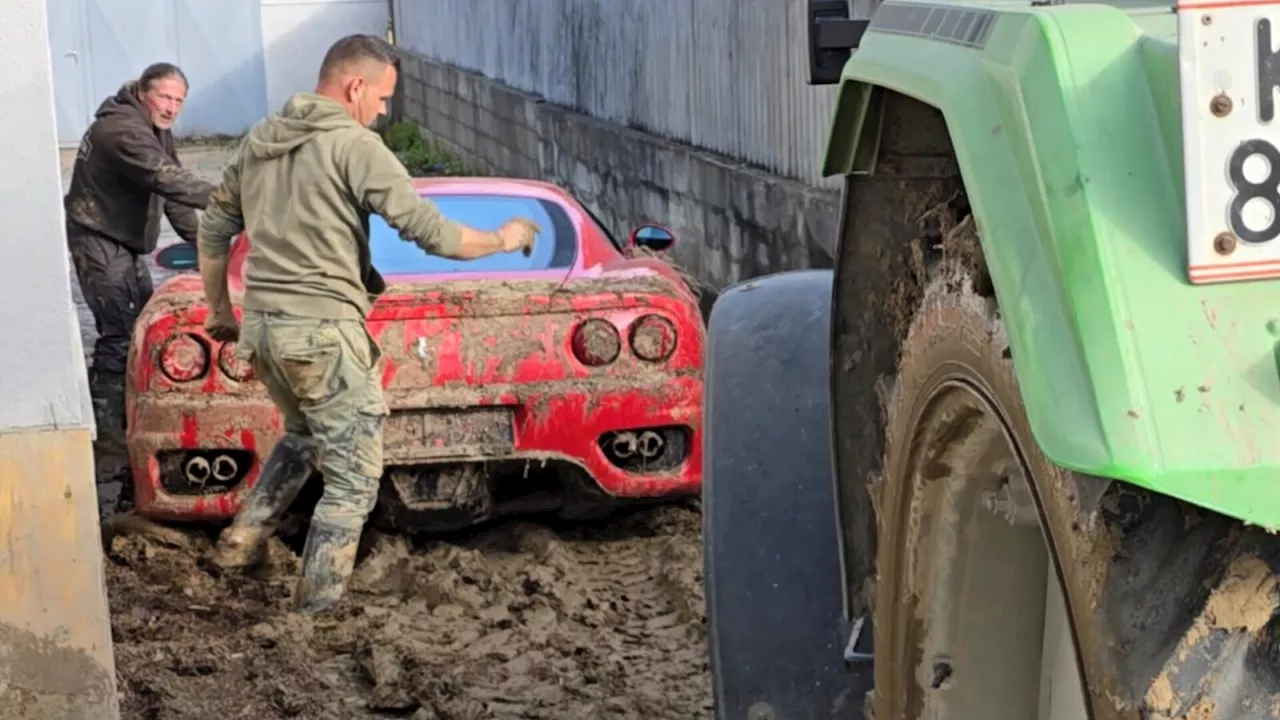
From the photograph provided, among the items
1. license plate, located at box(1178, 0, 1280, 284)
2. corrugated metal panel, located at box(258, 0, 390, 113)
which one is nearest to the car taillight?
license plate, located at box(1178, 0, 1280, 284)

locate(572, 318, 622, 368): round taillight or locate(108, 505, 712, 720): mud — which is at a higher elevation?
locate(572, 318, 622, 368): round taillight

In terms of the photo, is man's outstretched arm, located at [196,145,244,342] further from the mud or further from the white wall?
the white wall

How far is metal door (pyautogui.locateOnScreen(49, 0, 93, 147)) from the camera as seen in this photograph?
85.6 feet

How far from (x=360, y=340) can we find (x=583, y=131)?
8886mm

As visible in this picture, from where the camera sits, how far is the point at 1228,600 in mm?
1766

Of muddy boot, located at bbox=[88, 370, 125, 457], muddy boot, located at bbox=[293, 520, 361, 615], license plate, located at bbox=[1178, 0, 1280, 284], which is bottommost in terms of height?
muddy boot, located at bbox=[88, 370, 125, 457]

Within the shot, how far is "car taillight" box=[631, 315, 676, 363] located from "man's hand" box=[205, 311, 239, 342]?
53.5 inches

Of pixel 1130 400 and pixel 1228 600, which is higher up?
pixel 1130 400

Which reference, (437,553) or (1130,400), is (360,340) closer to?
(437,553)

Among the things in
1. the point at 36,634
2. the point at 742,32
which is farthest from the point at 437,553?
the point at 742,32

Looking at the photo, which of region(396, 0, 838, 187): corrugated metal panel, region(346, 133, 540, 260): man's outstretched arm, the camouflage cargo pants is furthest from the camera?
region(396, 0, 838, 187): corrugated metal panel

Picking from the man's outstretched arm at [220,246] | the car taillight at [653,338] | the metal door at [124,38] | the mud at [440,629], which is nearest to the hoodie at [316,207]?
the man's outstretched arm at [220,246]

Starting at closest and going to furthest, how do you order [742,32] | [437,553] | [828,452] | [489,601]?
[828,452] < [489,601] < [437,553] < [742,32]

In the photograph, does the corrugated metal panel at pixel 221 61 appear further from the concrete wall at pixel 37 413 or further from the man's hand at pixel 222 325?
the concrete wall at pixel 37 413
